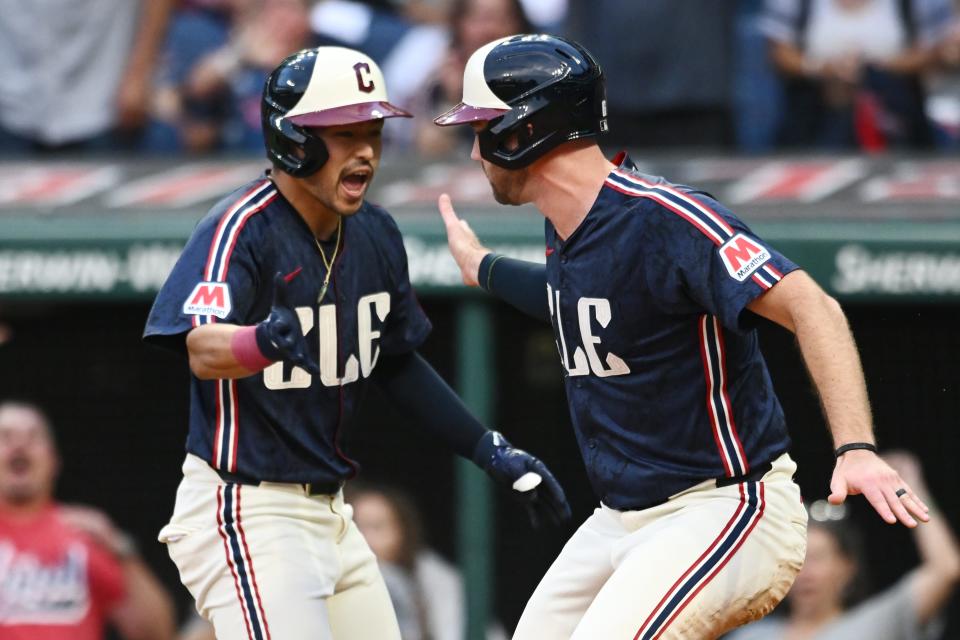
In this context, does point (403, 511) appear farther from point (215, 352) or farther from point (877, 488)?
point (877, 488)

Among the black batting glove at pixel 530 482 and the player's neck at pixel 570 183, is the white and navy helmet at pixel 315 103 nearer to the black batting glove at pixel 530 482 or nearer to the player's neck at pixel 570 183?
the player's neck at pixel 570 183

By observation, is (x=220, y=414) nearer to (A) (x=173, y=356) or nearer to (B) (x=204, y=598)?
(B) (x=204, y=598)

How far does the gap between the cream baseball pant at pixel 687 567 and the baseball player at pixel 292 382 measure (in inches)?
13.1

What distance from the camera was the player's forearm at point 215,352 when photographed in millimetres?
3314

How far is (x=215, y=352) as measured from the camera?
3.35 metres

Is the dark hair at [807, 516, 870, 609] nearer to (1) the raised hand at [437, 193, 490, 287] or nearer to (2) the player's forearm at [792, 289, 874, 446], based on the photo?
(1) the raised hand at [437, 193, 490, 287]

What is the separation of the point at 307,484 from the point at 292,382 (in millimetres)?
230

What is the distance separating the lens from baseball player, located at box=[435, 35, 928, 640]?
3.26 meters

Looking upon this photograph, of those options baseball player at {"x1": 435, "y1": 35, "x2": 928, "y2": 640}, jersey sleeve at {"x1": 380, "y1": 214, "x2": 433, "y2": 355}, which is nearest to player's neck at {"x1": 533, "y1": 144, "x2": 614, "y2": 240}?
baseball player at {"x1": 435, "y1": 35, "x2": 928, "y2": 640}

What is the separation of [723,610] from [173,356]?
3.49 metres

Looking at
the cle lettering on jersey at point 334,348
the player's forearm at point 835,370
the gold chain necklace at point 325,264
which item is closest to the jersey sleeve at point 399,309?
the cle lettering on jersey at point 334,348

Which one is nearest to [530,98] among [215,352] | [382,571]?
[215,352]

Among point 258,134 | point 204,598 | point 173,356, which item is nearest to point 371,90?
point 204,598

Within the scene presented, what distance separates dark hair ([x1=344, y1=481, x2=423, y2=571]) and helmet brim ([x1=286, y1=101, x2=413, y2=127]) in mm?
2741
